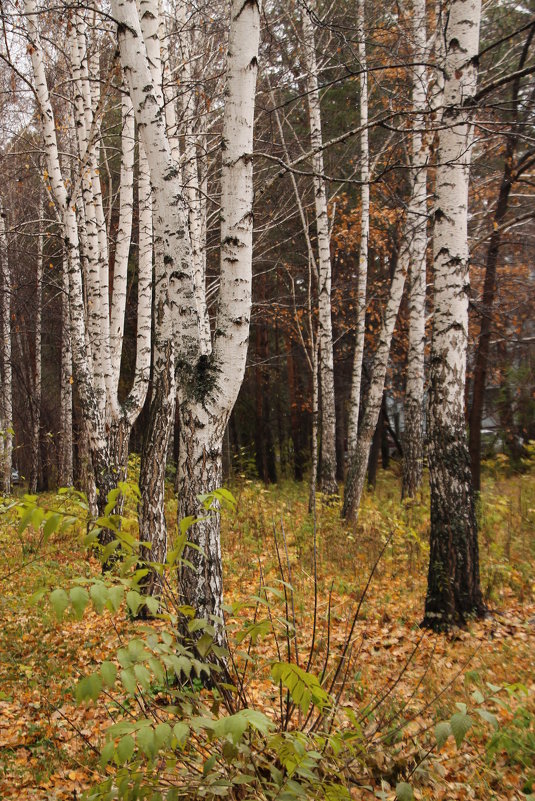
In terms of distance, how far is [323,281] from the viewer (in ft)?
34.8

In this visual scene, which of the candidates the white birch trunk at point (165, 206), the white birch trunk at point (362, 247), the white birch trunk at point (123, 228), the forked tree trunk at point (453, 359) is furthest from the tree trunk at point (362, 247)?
the white birch trunk at point (165, 206)

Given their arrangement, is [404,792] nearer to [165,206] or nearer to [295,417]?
[165,206]

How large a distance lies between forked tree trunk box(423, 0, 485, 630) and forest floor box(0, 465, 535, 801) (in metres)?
0.40

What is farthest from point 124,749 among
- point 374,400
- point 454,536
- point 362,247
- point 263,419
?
point 263,419

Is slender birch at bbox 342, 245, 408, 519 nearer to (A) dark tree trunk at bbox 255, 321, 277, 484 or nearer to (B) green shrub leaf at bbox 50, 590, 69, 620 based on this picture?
(A) dark tree trunk at bbox 255, 321, 277, 484

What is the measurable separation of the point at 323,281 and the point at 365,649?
722 centimetres

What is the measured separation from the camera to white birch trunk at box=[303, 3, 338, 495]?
10.0 meters

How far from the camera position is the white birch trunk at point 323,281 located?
10031 millimetres

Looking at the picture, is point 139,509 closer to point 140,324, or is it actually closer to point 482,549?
point 140,324

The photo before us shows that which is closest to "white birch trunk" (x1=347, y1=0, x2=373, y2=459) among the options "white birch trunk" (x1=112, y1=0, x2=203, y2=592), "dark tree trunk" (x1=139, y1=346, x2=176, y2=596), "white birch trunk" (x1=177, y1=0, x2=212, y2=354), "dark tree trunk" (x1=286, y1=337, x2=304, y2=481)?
"white birch trunk" (x1=177, y1=0, x2=212, y2=354)

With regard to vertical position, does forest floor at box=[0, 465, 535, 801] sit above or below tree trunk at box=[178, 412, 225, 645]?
below

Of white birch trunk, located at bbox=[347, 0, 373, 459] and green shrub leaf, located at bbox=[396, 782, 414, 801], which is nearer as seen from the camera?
green shrub leaf, located at bbox=[396, 782, 414, 801]

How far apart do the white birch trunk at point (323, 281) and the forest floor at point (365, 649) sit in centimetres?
179

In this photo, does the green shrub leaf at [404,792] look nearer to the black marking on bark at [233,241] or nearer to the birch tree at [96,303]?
the black marking on bark at [233,241]
